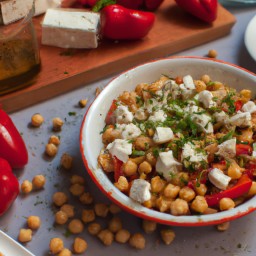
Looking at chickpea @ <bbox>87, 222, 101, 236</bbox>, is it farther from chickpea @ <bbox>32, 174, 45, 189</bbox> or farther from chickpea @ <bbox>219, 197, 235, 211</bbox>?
chickpea @ <bbox>219, 197, 235, 211</bbox>

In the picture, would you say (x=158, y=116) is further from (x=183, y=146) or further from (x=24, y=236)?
(x=24, y=236)

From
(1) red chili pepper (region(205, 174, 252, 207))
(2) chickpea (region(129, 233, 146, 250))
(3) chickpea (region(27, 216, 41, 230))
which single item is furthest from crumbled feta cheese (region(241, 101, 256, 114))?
(3) chickpea (region(27, 216, 41, 230))

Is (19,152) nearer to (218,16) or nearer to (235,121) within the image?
(235,121)

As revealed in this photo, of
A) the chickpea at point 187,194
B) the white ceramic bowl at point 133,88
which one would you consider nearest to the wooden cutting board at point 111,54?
the white ceramic bowl at point 133,88

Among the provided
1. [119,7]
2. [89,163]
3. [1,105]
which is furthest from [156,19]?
[89,163]

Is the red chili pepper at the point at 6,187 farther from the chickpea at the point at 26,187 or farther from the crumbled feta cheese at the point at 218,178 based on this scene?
the crumbled feta cheese at the point at 218,178
